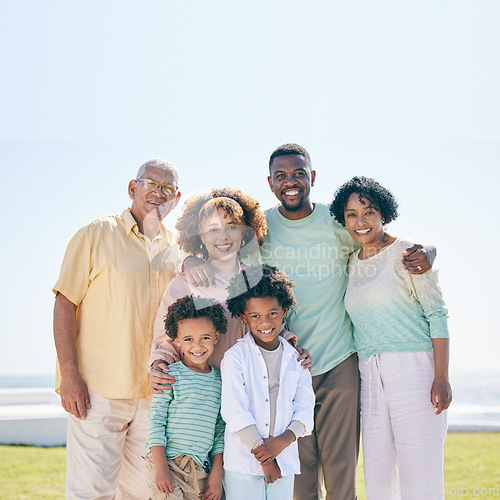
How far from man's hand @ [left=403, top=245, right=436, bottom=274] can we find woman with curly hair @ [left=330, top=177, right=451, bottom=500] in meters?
0.08

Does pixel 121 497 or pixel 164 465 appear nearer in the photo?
pixel 164 465

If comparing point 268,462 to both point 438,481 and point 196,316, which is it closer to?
point 196,316

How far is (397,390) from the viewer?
332 cm

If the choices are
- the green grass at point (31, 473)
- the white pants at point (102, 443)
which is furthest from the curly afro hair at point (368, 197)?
the green grass at point (31, 473)

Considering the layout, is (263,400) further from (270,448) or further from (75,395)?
(75,395)

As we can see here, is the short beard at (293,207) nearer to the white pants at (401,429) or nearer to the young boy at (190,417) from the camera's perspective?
the young boy at (190,417)

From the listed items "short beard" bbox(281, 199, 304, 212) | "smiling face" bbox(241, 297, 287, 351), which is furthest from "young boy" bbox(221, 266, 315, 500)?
"short beard" bbox(281, 199, 304, 212)

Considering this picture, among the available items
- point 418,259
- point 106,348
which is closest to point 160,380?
point 106,348

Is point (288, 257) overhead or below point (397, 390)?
overhead

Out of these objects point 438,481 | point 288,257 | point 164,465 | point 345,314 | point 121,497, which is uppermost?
point 288,257

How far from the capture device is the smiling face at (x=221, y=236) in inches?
137

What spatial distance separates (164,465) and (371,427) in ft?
4.45

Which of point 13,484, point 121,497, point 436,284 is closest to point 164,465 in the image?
point 121,497

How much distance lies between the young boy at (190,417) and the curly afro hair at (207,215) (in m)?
0.61
